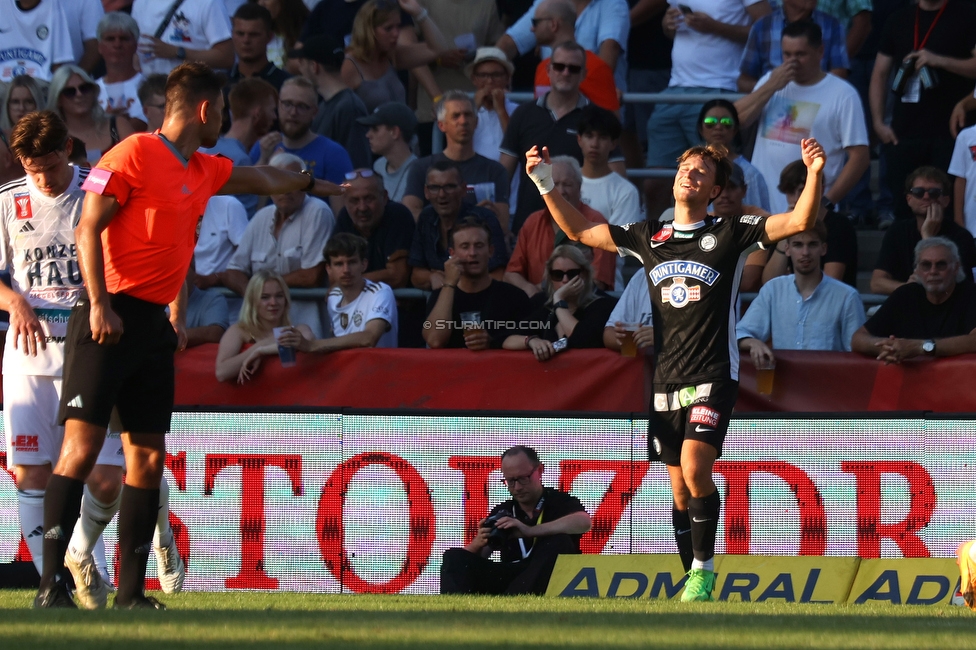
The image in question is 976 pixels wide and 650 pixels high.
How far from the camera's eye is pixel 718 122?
445 inches

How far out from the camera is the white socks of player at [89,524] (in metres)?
6.75

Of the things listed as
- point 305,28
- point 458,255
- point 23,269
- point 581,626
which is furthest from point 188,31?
point 581,626

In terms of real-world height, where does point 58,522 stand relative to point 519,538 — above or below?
above

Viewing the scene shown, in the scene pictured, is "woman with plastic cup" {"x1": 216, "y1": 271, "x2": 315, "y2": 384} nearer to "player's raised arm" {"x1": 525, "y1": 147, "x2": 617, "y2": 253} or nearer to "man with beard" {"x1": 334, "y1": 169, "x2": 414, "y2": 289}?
"man with beard" {"x1": 334, "y1": 169, "x2": 414, "y2": 289}

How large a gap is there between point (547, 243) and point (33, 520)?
4843 millimetres

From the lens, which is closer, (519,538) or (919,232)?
(519,538)

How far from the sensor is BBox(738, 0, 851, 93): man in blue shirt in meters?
12.9

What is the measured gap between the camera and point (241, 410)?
9477mm

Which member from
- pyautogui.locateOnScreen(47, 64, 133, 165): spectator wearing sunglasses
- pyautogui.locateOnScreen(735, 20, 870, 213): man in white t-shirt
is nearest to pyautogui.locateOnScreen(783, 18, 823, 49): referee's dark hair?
pyautogui.locateOnScreen(735, 20, 870, 213): man in white t-shirt

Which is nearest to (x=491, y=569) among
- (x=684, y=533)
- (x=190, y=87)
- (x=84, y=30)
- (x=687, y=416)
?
(x=684, y=533)

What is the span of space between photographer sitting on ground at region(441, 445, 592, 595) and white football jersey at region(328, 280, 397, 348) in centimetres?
187

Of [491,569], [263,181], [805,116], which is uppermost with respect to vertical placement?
[805,116]

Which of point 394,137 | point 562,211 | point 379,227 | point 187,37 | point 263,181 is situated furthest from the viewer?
point 187,37

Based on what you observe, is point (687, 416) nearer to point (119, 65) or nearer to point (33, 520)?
point (33, 520)
